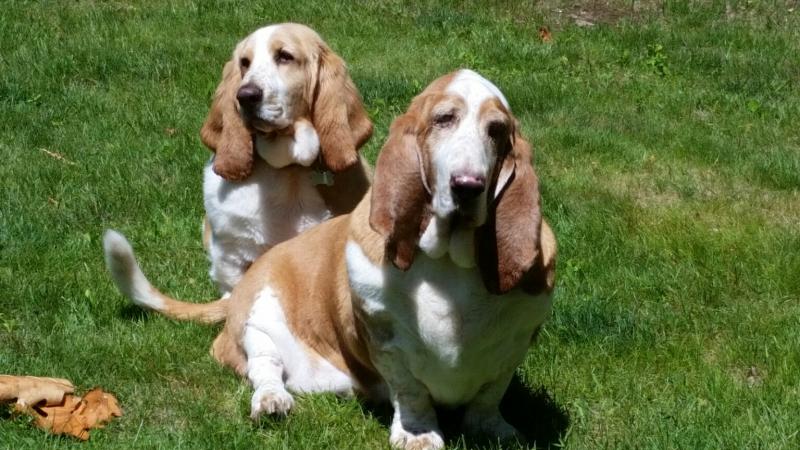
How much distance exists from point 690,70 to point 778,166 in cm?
246

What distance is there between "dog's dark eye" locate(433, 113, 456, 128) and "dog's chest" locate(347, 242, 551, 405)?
499 millimetres

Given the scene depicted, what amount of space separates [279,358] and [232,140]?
4.60 ft

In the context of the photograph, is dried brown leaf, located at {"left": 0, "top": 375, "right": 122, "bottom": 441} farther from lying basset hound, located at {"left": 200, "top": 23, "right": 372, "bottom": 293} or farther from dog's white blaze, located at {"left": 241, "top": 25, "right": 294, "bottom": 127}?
dog's white blaze, located at {"left": 241, "top": 25, "right": 294, "bottom": 127}

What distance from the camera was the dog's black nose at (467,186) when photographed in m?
3.98

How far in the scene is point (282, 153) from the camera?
20.4 ft

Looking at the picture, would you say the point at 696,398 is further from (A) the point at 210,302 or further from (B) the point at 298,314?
(A) the point at 210,302

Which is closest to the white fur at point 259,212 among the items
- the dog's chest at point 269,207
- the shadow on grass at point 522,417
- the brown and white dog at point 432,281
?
the dog's chest at point 269,207

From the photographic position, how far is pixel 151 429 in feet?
15.4

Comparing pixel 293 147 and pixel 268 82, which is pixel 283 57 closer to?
pixel 268 82

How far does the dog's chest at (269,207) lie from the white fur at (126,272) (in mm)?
619

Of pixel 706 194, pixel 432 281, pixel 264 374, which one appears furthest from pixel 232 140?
pixel 706 194

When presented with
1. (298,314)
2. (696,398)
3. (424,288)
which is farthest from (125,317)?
(696,398)

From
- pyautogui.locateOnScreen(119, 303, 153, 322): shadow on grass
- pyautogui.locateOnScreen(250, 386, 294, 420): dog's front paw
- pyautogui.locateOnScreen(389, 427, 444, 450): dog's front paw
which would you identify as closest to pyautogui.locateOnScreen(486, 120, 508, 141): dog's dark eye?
pyautogui.locateOnScreen(389, 427, 444, 450): dog's front paw

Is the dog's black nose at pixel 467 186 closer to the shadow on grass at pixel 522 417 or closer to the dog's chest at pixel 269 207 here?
the shadow on grass at pixel 522 417
